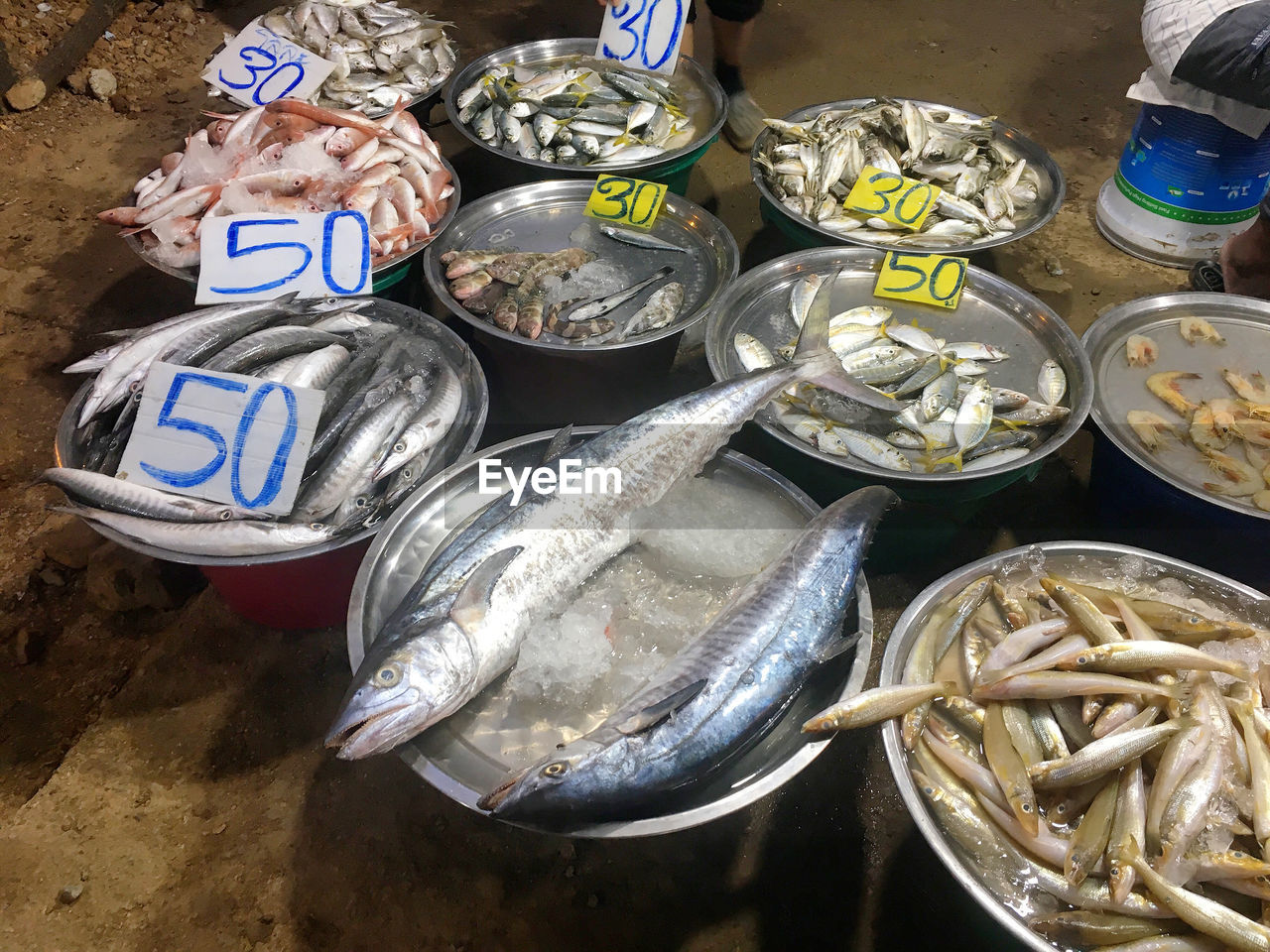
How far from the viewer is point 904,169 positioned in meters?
4.05

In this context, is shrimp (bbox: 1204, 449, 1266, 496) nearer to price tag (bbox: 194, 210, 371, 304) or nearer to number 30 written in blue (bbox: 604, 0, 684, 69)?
price tag (bbox: 194, 210, 371, 304)

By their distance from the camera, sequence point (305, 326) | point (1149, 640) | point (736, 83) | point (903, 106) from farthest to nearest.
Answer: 1. point (736, 83)
2. point (903, 106)
3. point (305, 326)
4. point (1149, 640)

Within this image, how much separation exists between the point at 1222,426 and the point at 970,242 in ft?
4.46

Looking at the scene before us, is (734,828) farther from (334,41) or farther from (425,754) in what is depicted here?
(334,41)

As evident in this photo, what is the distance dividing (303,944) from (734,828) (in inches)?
56.8

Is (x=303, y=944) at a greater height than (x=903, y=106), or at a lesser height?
lesser

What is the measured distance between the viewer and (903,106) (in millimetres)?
4262

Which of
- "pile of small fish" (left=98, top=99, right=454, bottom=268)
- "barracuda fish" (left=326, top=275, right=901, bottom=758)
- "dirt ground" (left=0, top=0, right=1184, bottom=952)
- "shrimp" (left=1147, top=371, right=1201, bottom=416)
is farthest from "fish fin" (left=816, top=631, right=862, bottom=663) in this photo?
"pile of small fish" (left=98, top=99, right=454, bottom=268)

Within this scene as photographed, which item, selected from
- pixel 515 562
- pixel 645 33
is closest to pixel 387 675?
pixel 515 562

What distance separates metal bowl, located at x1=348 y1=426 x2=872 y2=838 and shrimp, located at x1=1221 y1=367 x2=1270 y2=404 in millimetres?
2057

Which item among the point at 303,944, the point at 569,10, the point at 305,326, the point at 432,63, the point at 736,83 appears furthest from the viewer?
the point at 569,10

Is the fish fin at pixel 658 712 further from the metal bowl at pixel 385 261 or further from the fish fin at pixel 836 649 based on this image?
the metal bowl at pixel 385 261

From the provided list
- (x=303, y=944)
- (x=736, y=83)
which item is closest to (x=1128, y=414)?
(x=303, y=944)

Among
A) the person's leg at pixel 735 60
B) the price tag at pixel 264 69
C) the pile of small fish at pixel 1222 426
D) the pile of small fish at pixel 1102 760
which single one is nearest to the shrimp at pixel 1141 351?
the pile of small fish at pixel 1222 426
